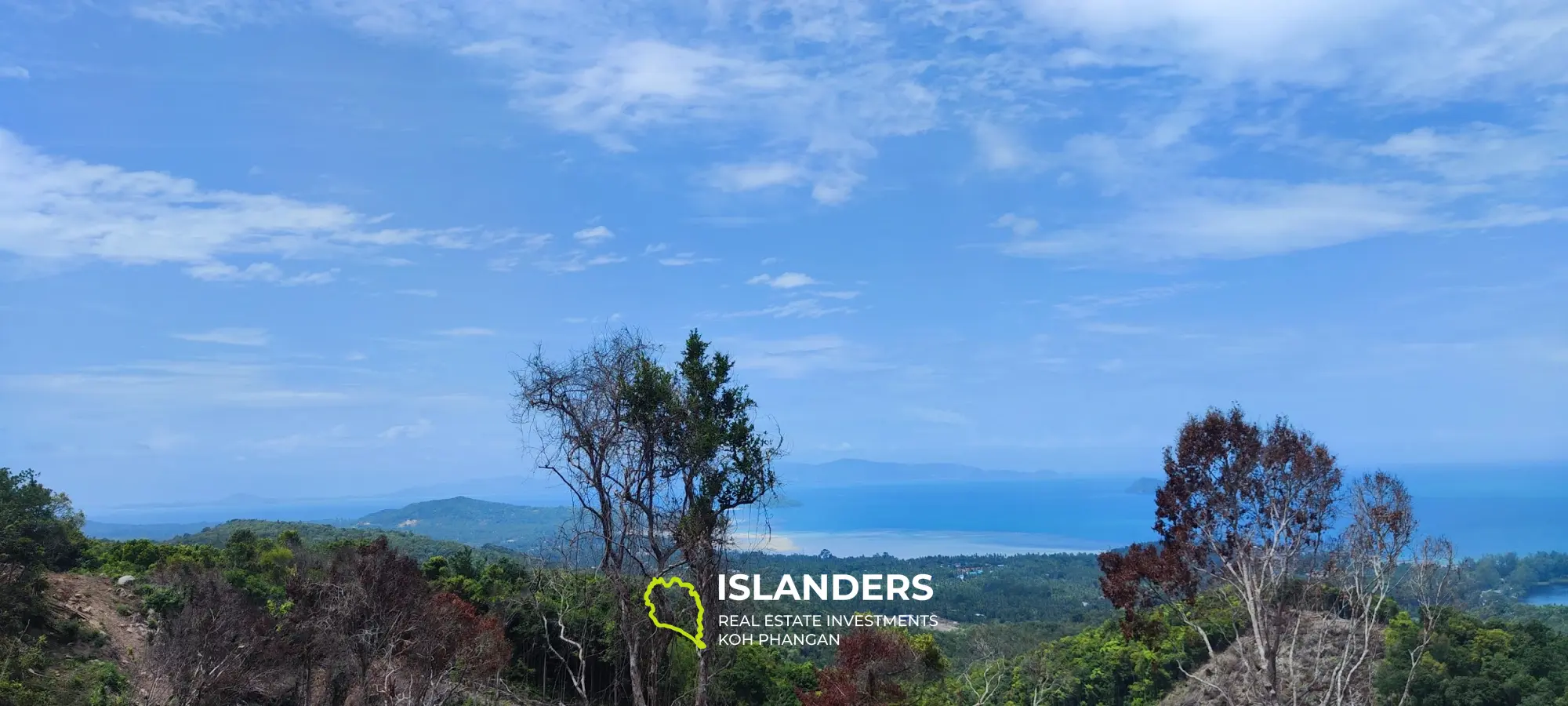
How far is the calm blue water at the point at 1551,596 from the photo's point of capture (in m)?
36.3

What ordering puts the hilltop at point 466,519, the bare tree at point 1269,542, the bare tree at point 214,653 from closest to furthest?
the bare tree at point 1269,542, the bare tree at point 214,653, the hilltop at point 466,519

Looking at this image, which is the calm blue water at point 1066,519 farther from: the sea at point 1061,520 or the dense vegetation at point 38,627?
the dense vegetation at point 38,627

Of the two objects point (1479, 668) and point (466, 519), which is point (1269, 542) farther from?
point (466, 519)

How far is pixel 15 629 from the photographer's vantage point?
14.9m

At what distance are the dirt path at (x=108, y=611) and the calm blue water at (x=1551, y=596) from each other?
142ft

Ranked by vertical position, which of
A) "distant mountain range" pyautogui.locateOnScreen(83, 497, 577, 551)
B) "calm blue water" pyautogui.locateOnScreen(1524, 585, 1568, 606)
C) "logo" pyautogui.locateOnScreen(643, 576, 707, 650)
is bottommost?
"calm blue water" pyautogui.locateOnScreen(1524, 585, 1568, 606)

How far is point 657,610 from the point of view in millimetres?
12016

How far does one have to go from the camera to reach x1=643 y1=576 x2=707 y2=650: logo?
38.5 ft

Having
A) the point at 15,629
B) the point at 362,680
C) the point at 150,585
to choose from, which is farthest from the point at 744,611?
the point at 150,585

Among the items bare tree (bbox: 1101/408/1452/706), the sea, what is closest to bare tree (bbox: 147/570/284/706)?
the sea

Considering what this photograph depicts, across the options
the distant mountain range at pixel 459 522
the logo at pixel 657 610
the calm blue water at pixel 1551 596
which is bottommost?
the calm blue water at pixel 1551 596

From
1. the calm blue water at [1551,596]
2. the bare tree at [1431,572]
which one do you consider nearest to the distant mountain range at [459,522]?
the calm blue water at [1551,596]

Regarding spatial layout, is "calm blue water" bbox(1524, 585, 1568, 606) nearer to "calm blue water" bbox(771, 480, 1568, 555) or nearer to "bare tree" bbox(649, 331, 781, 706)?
"calm blue water" bbox(771, 480, 1568, 555)

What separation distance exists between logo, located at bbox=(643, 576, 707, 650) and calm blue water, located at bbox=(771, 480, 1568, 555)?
153 centimetres
